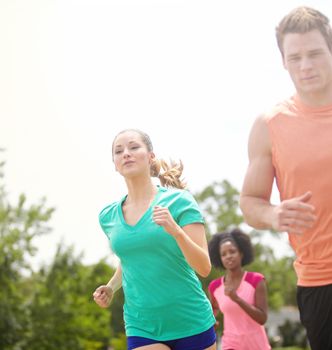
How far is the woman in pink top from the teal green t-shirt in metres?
2.23

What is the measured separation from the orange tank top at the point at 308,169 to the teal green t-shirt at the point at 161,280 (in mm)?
1368

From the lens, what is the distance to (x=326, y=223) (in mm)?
3141

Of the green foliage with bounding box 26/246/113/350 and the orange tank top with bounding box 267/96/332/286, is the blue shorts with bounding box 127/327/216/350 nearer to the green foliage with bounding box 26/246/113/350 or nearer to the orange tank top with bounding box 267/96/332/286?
the orange tank top with bounding box 267/96/332/286

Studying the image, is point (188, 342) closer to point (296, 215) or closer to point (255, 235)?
point (296, 215)

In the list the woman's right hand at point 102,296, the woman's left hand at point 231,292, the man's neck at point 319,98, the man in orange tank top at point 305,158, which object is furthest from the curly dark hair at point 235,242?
the man's neck at point 319,98

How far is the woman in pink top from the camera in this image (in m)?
6.87

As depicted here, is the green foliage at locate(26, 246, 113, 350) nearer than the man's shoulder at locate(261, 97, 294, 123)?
No

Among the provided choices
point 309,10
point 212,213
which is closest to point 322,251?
point 309,10

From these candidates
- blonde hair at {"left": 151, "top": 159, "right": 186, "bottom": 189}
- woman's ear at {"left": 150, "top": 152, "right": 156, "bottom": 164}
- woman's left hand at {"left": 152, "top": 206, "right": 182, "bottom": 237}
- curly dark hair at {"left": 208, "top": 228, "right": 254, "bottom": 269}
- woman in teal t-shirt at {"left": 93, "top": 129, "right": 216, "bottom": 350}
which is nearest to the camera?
woman's left hand at {"left": 152, "top": 206, "right": 182, "bottom": 237}

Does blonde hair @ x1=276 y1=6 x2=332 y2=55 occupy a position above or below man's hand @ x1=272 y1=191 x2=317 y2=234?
above

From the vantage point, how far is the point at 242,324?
7031mm

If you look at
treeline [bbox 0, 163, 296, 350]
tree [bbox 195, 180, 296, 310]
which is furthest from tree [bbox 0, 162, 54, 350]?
tree [bbox 195, 180, 296, 310]

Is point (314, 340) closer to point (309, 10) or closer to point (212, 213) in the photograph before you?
point (309, 10)

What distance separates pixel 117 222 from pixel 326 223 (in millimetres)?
1969
